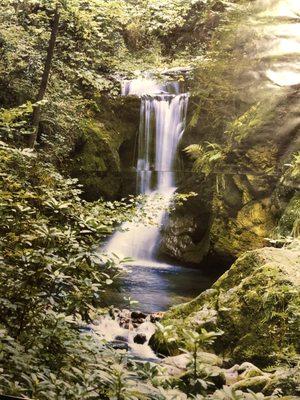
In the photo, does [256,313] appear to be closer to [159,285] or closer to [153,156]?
[159,285]

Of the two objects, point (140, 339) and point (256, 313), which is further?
point (140, 339)

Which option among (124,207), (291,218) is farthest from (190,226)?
(124,207)

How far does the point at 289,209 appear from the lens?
9000 millimetres

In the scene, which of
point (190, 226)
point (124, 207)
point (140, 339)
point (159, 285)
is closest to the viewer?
point (124, 207)

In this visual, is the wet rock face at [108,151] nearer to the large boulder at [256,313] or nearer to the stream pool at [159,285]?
the stream pool at [159,285]

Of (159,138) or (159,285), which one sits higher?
(159,138)

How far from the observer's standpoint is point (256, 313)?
18.9ft

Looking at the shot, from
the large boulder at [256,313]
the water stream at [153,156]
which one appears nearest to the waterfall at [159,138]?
the water stream at [153,156]

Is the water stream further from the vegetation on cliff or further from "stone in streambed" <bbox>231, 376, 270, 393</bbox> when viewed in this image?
"stone in streambed" <bbox>231, 376, 270, 393</bbox>

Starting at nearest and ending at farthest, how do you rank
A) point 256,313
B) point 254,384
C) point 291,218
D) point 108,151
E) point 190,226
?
point 254,384
point 256,313
point 291,218
point 190,226
point 108,151

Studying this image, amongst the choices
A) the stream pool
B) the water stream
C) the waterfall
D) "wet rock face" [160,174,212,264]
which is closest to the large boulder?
the stream pool

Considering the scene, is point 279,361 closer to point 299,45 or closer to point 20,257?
point 20,257

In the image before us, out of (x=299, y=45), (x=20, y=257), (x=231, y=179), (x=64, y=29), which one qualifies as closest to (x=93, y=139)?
(x=64, y=29)

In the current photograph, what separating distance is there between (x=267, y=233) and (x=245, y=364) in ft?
18.1
